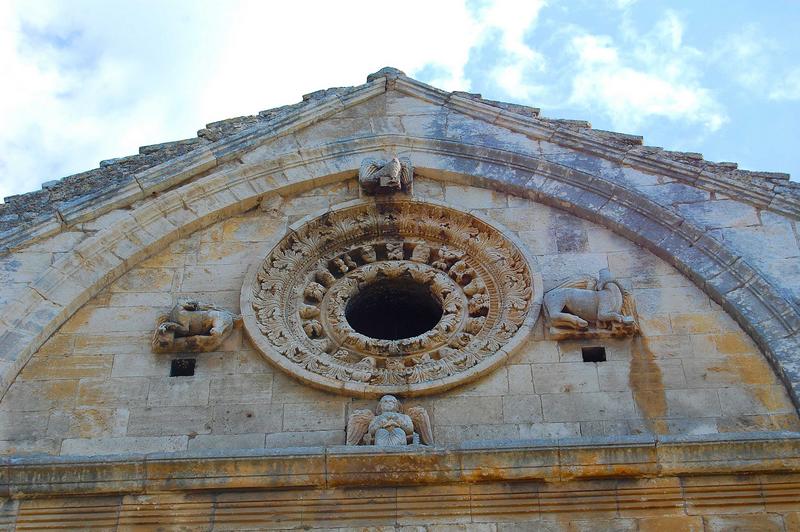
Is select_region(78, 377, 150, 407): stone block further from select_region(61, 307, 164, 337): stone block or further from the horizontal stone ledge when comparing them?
the horizontal stone ledge

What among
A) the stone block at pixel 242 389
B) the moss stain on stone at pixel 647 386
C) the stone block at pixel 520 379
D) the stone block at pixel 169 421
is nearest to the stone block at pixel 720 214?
the moss stain on stone at pixel 647 386

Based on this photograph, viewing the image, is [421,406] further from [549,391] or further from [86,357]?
[86,357]

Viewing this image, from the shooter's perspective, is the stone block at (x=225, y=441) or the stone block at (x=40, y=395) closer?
the stone block at (x=225, y=441)

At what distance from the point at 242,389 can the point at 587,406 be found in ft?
10.1

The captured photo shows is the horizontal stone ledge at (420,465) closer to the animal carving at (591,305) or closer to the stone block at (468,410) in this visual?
the stone block at (468,410)

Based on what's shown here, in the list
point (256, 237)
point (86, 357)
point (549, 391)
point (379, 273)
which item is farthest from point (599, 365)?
point (86, 357)

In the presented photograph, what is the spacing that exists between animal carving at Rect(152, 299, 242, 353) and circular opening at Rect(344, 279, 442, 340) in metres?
1.40

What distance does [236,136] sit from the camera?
14.2 metres

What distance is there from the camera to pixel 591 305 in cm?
1230

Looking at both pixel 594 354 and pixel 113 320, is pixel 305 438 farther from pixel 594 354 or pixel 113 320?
pixel 594 354

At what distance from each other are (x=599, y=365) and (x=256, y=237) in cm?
379

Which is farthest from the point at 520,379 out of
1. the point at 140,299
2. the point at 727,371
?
the point at 140,299

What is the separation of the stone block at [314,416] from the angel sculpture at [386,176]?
2.80 meters

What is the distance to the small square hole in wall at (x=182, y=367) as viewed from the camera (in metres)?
12.2
